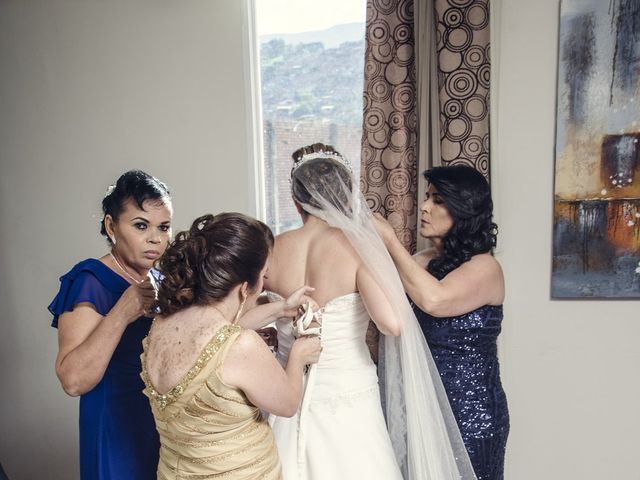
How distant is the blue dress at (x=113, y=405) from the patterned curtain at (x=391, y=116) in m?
1.11

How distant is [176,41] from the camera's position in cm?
227

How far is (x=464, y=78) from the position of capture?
6.19 feet

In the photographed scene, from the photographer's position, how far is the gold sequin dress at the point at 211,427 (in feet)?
3.33

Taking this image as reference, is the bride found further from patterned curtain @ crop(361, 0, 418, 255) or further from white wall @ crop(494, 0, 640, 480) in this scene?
white wall @ crop(494, 0, 640, 480)

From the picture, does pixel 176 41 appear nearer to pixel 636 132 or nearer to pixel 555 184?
pixel 555 184

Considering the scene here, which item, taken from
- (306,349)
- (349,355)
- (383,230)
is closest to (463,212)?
(383,230)

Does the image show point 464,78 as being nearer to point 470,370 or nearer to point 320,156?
point 320,156

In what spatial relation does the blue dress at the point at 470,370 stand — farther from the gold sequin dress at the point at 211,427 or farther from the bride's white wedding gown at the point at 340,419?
the gold sequin dress at the point at 211,427

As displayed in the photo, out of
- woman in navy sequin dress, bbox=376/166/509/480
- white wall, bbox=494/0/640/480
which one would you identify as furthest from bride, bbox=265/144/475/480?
white wall, bbox=494/0/640/480

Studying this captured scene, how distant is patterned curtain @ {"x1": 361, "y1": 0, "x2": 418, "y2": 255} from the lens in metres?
1.97

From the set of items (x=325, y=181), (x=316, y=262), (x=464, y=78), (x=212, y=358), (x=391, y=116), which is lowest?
(x=212, y=358)

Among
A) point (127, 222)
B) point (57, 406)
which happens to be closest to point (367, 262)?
point (127, 222)

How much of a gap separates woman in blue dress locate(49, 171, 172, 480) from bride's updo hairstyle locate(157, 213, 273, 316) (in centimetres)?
30

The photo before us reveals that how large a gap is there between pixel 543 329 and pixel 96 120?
2.36m
